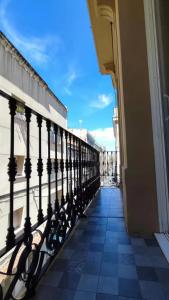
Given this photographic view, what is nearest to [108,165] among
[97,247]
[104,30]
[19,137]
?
[19,137]

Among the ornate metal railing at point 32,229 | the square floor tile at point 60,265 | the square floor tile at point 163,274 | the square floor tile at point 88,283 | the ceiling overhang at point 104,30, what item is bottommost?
the square floor tile at point 88,283

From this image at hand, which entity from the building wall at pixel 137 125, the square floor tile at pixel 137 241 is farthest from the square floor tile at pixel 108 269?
the building wall at pixel 137 125

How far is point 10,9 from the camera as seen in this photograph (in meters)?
4.88

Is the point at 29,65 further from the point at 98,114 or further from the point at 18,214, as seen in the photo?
the point at 98,114

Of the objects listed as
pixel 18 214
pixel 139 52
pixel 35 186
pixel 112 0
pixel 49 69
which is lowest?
pixel 18 214

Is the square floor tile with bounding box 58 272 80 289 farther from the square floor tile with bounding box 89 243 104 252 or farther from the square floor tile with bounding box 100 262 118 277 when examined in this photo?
the square floor tile with bounding box 89 243 104 252

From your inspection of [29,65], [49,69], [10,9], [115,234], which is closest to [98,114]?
[49,69]

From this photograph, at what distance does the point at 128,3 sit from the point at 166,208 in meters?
1.75

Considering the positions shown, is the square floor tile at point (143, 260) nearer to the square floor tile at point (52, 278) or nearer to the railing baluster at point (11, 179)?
the square floor tile at point (52, 278)

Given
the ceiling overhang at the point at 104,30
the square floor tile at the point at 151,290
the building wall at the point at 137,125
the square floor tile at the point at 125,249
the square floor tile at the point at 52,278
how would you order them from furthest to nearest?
the ceiling overhang at the point at 104,30, the building wall at the point at 137,125, the square floor tile at the point at 125,249, the square floor tile at the point at 52,278, the square floor tile at the point at 151,290

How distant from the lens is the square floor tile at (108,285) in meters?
0.84

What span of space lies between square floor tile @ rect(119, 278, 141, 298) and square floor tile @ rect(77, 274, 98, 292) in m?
0.12

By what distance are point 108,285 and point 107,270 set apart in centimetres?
12

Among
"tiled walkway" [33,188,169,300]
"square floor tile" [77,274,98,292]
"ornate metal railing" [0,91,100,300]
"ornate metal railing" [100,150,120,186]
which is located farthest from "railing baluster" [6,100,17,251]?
"ornate metal railing" [100,150,120,186]
